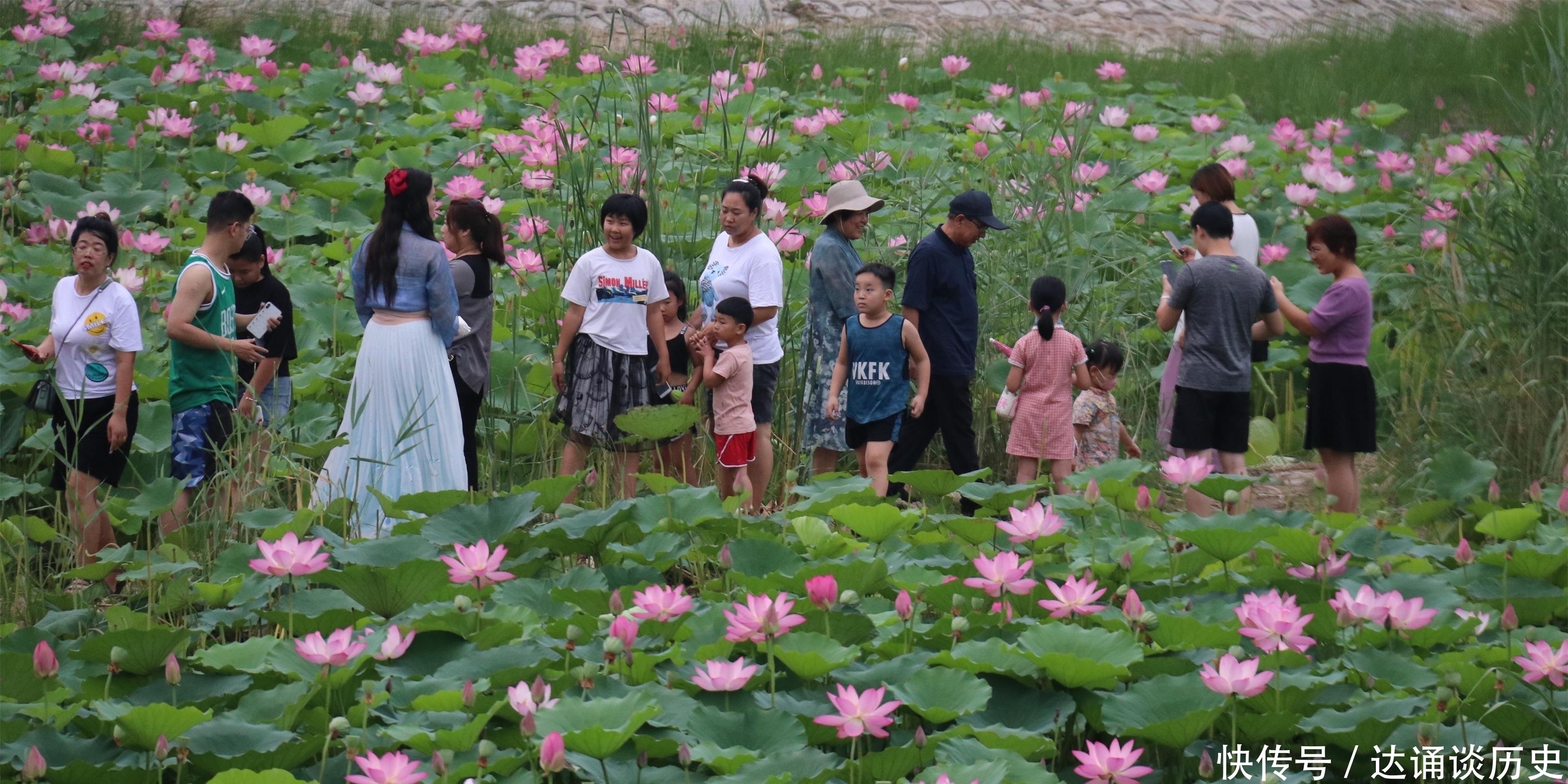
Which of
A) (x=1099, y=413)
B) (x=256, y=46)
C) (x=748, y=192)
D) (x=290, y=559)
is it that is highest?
(x=256, y=46)

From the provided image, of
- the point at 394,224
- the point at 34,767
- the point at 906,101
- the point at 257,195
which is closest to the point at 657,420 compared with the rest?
the point at 394,224

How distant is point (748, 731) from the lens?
2.54 m

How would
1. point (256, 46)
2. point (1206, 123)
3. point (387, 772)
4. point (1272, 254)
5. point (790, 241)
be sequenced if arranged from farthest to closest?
point (256, 46) → point (1206, 123) → point (1272, 254) → point (790, 241) → point (387, 772)

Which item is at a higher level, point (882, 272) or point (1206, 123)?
point (1206, 123)

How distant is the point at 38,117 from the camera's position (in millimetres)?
8055

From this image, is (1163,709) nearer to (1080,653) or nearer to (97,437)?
(1080,653)

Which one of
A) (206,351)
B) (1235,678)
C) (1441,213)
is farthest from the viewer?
(1441,213)

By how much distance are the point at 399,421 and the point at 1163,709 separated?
263 centimetres

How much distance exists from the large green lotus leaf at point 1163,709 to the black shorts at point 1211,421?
90.3 inches

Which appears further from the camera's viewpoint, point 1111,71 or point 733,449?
point 1111,71

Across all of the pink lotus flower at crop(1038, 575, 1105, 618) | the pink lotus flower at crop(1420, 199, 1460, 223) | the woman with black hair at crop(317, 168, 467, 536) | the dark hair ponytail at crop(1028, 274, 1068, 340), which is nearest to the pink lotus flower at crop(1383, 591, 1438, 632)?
the pink lotus flower at crop(1038, 575, 1105, 618)

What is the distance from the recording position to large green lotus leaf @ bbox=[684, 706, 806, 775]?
249 centimetres

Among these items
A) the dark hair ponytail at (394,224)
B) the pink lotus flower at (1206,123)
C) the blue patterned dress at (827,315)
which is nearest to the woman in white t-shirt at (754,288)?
the blue patterned dress at (827,315)

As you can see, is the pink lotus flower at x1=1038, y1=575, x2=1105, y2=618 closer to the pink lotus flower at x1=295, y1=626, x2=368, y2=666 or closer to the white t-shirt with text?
the pink lotus flower at x1=295, y1=626, x2=368, y2=666
